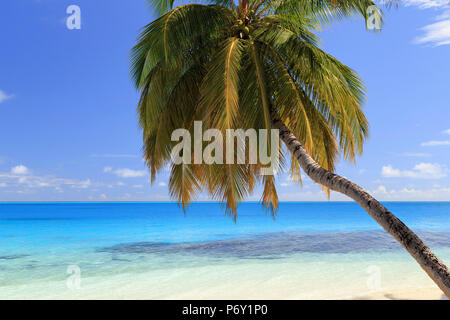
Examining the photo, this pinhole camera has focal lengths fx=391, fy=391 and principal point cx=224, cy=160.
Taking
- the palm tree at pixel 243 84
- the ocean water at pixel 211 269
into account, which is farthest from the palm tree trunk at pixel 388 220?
the ocean water at pixel 211 269

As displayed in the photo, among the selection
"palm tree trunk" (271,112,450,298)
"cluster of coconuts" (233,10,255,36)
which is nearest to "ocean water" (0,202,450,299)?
"palm tree trunk" (271,112,450,298)

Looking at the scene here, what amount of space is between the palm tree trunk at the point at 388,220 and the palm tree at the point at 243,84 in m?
0.08

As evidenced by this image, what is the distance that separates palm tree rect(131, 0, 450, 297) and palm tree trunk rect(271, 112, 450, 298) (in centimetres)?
8

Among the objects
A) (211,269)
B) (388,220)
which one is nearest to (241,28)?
(388,220)

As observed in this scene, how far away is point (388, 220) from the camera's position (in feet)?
12.0

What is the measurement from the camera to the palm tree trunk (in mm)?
3276

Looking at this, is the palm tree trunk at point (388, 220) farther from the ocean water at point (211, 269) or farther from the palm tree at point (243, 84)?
the ocean water at point (211, 269)

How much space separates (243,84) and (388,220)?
319 centimetres

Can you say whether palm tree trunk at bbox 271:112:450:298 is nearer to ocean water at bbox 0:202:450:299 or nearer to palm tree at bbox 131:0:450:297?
palm tree at bbox 131:0:450:297

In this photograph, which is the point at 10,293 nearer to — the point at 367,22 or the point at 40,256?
the point at 40,256

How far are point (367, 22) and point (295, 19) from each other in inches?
51.4

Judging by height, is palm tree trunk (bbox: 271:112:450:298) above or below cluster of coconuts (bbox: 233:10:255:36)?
below

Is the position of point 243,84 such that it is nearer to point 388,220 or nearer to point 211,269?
point 388,220

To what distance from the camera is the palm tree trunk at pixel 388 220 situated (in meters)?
3.28
